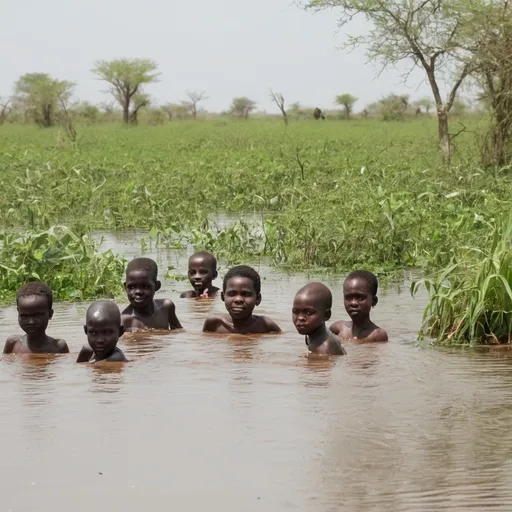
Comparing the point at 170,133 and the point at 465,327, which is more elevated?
the point at 170,133

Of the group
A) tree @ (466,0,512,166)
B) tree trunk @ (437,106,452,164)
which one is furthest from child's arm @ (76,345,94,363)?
tree trunk @ (437,106,452,164)

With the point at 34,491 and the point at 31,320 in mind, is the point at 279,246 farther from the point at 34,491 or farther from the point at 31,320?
the point at 34,491

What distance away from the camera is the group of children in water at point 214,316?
7484mm

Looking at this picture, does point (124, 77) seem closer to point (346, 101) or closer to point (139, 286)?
point (346, 101)

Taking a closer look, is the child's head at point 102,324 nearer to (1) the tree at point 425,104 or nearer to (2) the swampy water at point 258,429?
(2) the swampy water at point 258,429

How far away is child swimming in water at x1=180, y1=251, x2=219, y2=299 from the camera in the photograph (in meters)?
10.6

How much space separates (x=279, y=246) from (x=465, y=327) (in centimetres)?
473

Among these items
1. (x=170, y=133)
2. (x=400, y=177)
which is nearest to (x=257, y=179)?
(x=400, y=177)

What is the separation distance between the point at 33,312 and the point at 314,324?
186cm

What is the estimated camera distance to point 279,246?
12352mm

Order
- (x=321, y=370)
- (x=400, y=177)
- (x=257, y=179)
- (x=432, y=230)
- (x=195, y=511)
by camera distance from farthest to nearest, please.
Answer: (x=257, y=179)
(x=400, y=177)
(x=432, y=230)
(x=321, y=370)
(x=195, y=511)

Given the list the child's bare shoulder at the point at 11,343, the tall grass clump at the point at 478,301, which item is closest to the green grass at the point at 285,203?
the tall grass clump at the point at 478,301

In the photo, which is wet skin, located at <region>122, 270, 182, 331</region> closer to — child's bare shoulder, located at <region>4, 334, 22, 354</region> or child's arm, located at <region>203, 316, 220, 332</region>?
child's arm, located at <region>203, 316, 220, 332</region>

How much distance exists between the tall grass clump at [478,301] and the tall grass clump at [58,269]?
3.41 metres
